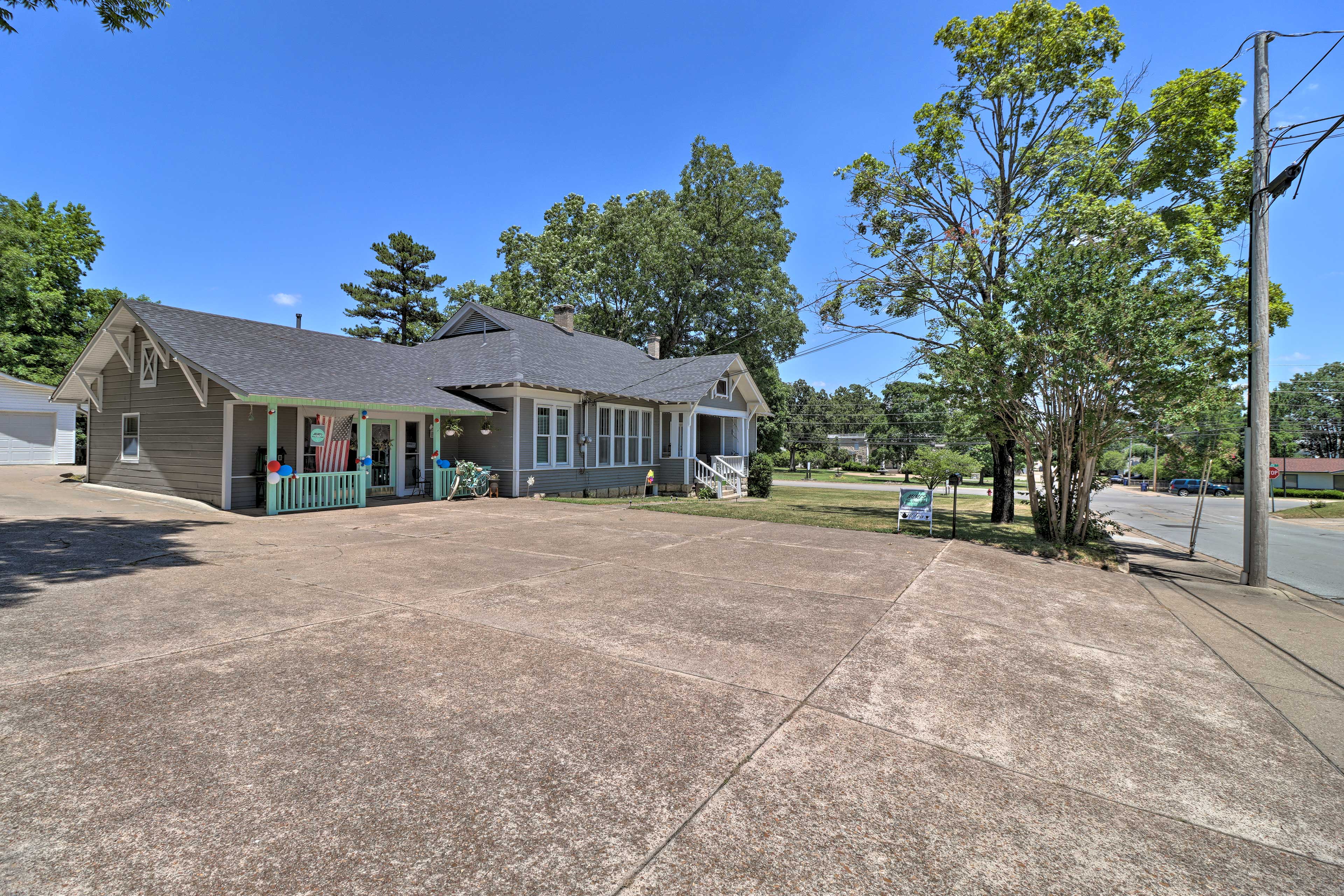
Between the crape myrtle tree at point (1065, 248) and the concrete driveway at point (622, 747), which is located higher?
the crape myrtle tree at point (1065, 248)

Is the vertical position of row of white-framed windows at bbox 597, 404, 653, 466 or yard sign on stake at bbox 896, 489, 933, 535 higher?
row of white-framed windows at bbox 597, 404, 653, 466

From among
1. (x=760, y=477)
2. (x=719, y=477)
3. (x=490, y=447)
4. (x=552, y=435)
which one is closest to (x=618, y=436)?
(x=552, y=435)

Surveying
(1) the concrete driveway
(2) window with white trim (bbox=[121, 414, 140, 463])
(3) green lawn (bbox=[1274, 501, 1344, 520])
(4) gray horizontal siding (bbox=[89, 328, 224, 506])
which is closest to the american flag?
(4) gray horizontal siding (bbox=[89, 328, 224, 506])

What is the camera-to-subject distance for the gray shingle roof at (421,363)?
13852mm

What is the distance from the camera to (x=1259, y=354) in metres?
9.56

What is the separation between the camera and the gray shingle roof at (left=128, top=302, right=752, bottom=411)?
13.9 meters

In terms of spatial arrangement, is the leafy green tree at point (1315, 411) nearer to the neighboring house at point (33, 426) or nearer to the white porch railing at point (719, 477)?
the white porch railing at point (719, 477)

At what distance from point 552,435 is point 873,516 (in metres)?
9.68

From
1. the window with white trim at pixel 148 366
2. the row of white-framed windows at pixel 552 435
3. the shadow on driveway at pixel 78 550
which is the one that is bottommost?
the shadow on driveway at pixel 78 550

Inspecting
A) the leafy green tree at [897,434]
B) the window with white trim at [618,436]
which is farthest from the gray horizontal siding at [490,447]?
the leafy green tree at [897,434]

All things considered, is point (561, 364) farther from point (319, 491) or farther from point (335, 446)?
point (319, 491)

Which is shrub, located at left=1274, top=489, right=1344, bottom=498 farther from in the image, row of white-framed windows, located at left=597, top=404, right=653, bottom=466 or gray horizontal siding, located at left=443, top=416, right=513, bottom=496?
gray horizontal siding, located at left=443, top=416, right=513, bottom=496

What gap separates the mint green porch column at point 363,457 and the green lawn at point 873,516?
4.97 metres

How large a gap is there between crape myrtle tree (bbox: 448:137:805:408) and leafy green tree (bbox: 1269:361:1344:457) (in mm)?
78790
